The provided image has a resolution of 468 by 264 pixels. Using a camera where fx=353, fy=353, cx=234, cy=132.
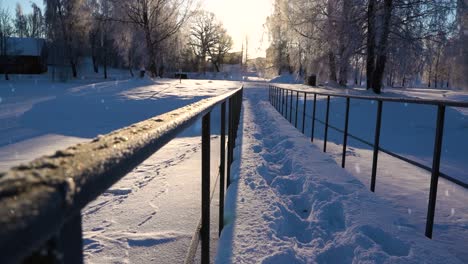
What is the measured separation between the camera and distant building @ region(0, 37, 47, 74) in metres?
48.9

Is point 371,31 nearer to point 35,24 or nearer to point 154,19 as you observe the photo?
point 154,19

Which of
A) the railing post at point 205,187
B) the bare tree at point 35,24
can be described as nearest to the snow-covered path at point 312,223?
the railing post at point 205,187

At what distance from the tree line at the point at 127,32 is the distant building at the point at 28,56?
381cm

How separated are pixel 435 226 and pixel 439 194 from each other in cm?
111

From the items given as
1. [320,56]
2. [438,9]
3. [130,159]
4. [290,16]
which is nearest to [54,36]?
[290,16]

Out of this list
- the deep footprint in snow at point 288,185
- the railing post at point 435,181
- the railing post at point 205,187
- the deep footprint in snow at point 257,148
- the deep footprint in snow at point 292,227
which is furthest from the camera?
the deep footprint in snow at point 257,148

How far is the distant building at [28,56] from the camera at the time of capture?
48869mm

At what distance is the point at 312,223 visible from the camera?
2.88 metres

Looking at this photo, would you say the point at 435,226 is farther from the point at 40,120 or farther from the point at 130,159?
the point at 40,120

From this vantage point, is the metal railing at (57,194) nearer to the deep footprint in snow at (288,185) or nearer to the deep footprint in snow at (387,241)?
the deep footprint in snow at (387,241)

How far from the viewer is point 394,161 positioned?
589 centimetres

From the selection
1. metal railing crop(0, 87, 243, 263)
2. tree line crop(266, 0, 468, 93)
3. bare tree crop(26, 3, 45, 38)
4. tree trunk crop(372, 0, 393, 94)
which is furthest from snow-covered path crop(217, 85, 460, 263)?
bare tree crop(26, 3, 45, 38)

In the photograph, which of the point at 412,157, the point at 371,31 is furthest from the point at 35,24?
the point at 412,157

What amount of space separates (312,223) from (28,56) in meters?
57.0
